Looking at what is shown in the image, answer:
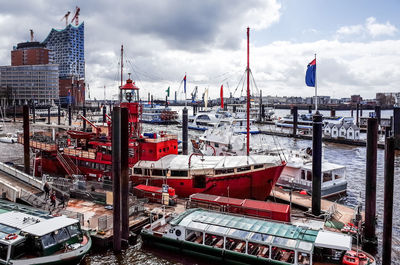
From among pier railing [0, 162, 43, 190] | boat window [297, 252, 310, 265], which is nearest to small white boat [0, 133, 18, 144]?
pier railing [0, 162, 43, 190]

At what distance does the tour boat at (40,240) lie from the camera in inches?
629

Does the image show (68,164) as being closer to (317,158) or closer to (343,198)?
(317,158)

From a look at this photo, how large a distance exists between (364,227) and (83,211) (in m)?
18.9

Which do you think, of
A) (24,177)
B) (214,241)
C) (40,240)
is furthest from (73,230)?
(24,177)

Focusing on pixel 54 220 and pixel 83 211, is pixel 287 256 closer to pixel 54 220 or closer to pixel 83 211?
pixel 54 220

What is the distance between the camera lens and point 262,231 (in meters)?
17.4

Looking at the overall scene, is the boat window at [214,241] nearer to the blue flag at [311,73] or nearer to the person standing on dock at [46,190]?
the person standing on dock at [46,190]

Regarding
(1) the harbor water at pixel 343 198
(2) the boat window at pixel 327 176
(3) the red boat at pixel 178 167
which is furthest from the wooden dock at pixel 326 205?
(2) the boat window at pixel 327 176

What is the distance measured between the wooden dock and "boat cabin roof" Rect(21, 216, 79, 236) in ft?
56.4

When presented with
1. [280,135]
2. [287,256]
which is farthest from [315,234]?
[280,135]

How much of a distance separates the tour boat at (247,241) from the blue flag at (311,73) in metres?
11.7

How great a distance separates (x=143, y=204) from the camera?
23.9 meters

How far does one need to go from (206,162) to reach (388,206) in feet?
50.2

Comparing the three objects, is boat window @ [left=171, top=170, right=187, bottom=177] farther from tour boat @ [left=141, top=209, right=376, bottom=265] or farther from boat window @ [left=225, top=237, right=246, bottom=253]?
boat window @ [left=225, top=237, right=246, bottom=253]
